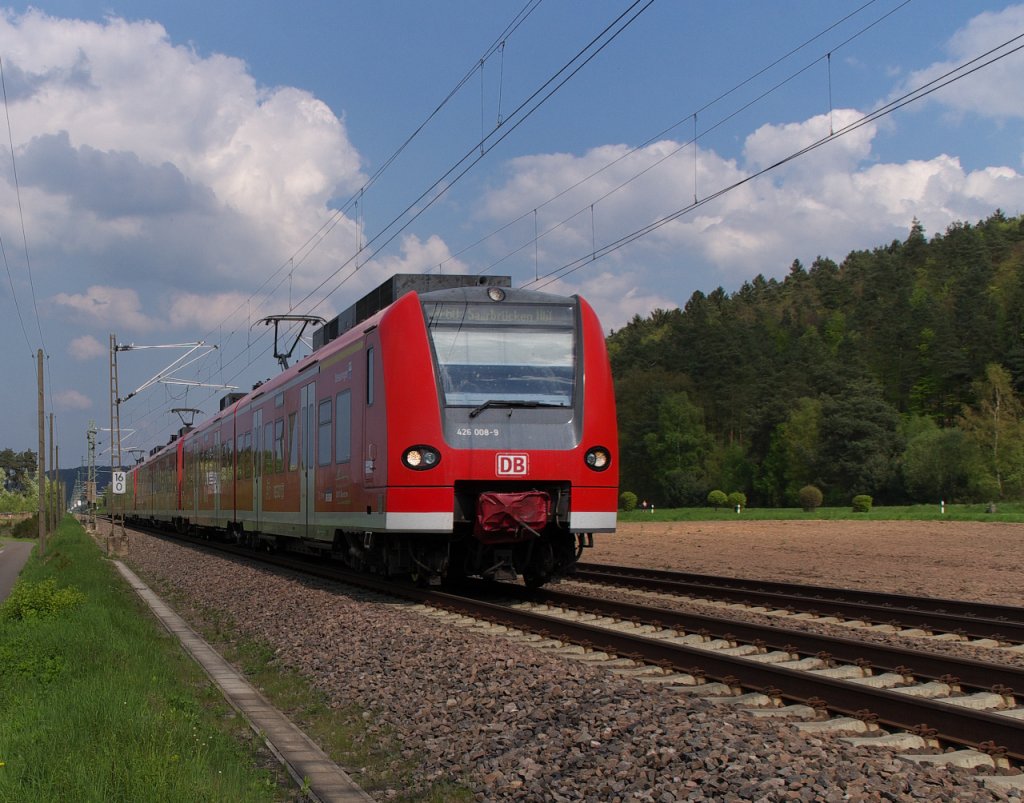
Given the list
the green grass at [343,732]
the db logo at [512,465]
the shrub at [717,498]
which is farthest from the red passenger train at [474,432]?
the shrub at [717,498]

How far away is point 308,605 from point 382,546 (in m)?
1.24

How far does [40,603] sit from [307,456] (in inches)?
196

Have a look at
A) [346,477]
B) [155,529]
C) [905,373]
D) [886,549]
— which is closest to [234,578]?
[346,477]

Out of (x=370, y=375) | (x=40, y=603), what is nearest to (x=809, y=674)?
(x=370, y=375)

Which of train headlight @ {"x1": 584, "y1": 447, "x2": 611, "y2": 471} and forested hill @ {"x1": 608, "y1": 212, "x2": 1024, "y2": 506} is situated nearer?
train headlight @ {"x1": 584, "y1": 447, "x2": 611, "y2": 471}

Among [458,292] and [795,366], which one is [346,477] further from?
[795,366]

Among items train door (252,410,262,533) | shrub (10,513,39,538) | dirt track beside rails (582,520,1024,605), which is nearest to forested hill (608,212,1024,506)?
dirt track beside rails (582,520,1024,605)

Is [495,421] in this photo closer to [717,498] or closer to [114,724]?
[114,724]

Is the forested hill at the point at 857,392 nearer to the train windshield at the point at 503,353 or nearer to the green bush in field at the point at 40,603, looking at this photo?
the train windshield at the point at 503,353

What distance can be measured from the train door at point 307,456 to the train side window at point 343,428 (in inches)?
69.1

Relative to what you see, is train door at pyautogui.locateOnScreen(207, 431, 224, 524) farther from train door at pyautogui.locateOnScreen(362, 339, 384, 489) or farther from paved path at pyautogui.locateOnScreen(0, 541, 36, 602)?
train door at pyautogui.locateOnScreen(362, 339, 384, 489)

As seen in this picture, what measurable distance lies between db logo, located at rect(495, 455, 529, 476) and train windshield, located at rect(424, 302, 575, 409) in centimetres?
63

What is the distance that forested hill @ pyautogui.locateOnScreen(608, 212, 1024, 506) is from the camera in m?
78.7

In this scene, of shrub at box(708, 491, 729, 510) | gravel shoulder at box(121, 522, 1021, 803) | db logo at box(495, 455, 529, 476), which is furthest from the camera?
shrub at box(708, 491, 729, 510)
